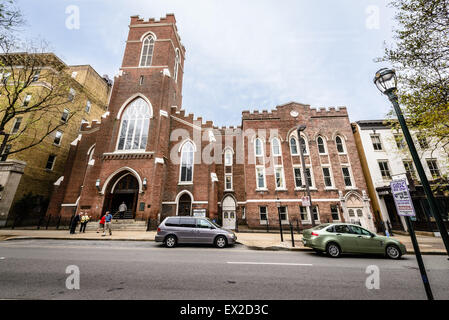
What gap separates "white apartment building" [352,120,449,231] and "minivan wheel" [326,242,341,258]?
42.3 feet

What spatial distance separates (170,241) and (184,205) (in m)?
9.48

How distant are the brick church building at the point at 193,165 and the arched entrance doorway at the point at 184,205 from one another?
0.34 ft

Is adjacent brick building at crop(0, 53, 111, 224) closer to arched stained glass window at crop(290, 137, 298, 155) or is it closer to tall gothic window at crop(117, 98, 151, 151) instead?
tall gothic window at crop(117, 98, 151, 151)

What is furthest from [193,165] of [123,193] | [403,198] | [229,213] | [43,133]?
[43,133]

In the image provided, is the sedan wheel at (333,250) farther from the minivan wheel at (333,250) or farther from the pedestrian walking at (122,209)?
the pedestrian walking at (122,209)

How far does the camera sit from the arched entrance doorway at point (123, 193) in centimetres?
1708

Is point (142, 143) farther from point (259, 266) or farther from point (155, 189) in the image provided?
point (259, 266)

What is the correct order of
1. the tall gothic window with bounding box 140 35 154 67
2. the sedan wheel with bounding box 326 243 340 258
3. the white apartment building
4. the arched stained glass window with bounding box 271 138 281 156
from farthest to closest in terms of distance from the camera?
the tall gothic window with bounding box 140 35 154 67 < the arched stained glass window with bounding box 271 138 281 156 < the white apartment building < the sedan wheel with bounding box 326 243 340 258

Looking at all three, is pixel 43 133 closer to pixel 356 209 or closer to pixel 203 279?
pixel 203 279

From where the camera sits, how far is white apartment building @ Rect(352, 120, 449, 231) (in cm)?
1535

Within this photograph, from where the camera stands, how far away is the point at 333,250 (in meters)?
7.57

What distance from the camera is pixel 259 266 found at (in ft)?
18.5

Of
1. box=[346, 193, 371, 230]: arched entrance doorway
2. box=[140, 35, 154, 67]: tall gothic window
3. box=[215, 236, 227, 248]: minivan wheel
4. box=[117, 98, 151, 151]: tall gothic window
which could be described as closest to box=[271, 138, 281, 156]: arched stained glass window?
box=[346, 193, 371, 230]: arched entrance doorway
